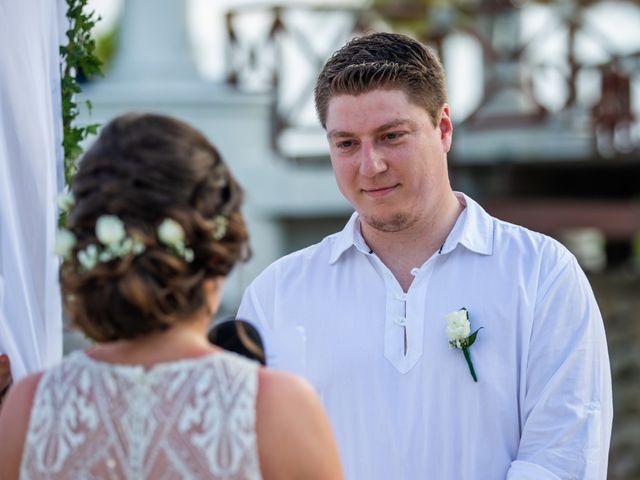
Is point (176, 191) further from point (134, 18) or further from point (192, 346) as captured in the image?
point (134, 18)

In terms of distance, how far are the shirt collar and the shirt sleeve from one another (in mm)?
252

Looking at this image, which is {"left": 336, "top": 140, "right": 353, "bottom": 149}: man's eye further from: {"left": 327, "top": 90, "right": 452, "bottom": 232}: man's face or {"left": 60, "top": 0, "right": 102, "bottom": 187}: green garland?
{"left": 60, "top": 0, "right": 102, "bottom": 187}: green garland

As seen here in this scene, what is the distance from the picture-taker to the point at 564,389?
12.1ft

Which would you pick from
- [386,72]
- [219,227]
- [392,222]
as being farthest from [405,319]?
[219,227]

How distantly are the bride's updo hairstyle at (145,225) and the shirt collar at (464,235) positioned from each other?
4.59 ft

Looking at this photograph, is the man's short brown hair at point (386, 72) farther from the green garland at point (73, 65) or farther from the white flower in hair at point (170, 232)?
the white flower in hair at point (170, 232)

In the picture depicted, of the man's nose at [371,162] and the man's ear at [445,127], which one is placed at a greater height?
the man's ear at [445,127]

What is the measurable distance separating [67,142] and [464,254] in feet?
4.26

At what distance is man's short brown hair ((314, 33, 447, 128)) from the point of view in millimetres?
3893

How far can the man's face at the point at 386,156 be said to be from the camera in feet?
12.7

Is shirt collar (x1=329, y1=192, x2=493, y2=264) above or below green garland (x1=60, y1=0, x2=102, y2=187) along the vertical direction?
below


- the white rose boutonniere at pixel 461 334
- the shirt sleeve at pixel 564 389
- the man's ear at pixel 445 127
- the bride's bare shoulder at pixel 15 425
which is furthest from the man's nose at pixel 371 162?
the bride's bare shoulder at pixel 15 425

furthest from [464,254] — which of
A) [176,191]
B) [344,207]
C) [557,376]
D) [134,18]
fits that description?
[134,18]

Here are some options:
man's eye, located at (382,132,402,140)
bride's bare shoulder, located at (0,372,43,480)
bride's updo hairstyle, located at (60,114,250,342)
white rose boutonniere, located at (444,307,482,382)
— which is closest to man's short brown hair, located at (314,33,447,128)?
man's eye, located at (382,132,402,140)
